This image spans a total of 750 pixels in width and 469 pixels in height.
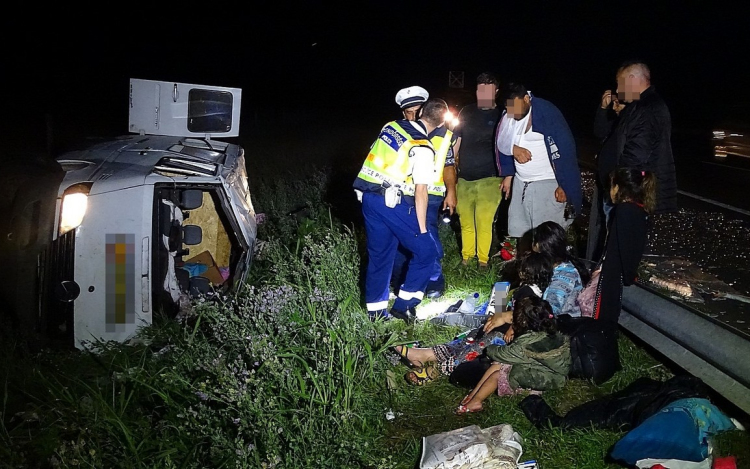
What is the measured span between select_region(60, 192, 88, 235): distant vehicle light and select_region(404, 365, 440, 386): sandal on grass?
7.96 ft

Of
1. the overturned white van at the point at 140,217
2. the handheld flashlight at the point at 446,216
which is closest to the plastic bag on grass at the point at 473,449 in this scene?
the overturned white van at the point at 140,217

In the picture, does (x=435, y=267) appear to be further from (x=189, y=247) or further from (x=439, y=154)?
(x=189, y=247)

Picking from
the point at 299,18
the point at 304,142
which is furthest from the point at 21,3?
the point at 299,18

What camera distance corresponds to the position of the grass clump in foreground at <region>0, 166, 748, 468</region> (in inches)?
119

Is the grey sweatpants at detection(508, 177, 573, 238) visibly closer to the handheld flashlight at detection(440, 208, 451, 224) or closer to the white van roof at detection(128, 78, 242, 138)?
the handheld flashlight at detection(440, 208, 451, 224)

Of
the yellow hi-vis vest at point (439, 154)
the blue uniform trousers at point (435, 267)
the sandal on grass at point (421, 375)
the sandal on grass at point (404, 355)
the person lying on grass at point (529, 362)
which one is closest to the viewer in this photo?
the person lying on grass at point (529, 362)

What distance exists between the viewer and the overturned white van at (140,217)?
4.14 metres

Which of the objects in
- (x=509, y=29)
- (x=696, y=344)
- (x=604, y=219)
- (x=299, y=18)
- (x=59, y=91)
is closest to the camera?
(x=696, y=344)

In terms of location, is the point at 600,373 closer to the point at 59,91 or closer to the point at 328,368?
the point at 328,368

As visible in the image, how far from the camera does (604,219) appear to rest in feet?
16.6

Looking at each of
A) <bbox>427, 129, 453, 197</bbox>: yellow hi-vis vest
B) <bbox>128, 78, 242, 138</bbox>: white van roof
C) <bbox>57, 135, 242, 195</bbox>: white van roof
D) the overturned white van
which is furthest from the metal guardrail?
<bbox>128, 78, 242, 138</bbox>: white van roof

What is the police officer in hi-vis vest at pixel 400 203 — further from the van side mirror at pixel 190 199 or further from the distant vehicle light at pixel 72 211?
the distant vehicle light at pixel 72 211

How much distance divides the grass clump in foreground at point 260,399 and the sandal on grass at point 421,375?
6 cm

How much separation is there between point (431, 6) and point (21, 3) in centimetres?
3997
